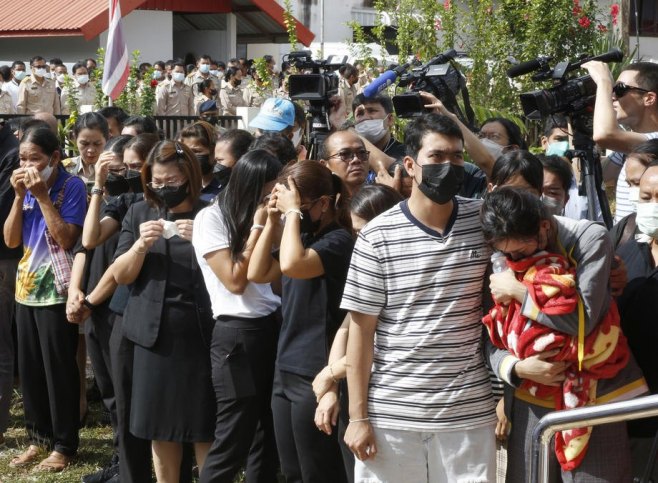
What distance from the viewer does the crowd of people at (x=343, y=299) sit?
11.8ft

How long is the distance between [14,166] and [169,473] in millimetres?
2773

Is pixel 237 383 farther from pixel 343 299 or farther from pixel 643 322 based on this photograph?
pixel 643 322

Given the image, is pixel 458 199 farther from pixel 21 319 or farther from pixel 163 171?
pixel 21 319

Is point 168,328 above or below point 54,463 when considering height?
above

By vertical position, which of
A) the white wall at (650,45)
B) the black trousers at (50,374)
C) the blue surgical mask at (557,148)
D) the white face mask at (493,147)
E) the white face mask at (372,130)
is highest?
the white wall at (650,45)

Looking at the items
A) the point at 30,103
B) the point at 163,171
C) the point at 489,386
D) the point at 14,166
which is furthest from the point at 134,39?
the point at 489,386

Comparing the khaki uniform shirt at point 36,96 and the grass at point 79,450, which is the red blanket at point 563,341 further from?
the khaki uniform shirt at point 36,96

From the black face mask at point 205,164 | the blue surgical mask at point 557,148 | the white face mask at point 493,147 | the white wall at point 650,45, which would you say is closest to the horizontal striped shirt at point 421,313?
the white face mask at point 493,147

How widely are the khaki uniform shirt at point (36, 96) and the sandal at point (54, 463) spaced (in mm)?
15278

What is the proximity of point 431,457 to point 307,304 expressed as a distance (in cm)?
90

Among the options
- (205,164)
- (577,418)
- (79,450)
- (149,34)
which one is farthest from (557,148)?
(149,34)

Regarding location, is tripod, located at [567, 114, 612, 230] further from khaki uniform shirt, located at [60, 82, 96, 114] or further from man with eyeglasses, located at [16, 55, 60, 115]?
man with eyeglasses, located at [16, 55, 60, 115]

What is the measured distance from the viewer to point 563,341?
352 centimetres

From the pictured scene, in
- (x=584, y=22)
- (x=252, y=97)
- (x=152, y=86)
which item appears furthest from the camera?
(x=152, y=86)
